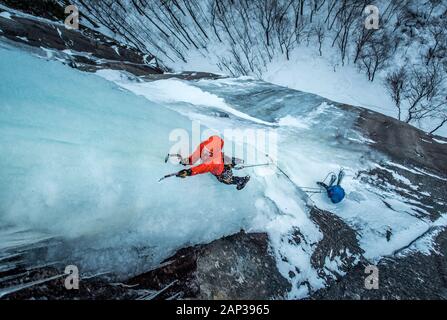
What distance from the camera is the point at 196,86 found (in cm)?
1130

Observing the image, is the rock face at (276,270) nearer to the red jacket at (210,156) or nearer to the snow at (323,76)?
the red jacket at (210,156)

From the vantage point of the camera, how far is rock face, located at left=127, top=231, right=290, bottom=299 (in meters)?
4.35

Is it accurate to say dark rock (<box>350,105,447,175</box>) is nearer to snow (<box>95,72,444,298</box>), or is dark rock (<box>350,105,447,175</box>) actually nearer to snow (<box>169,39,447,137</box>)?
snow (<box>95,72,444,298</box>)

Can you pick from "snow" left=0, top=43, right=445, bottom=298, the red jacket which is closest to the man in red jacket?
the red jacket

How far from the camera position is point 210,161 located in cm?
547

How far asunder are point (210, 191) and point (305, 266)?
2.21 metres

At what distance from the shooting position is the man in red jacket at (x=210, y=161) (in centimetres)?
545

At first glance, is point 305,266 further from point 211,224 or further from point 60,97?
point 60,97

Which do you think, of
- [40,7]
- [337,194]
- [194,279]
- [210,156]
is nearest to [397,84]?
[337,194]

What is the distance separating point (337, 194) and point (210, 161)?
10.7 ft

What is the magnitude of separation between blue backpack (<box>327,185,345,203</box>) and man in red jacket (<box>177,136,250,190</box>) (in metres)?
2.60
